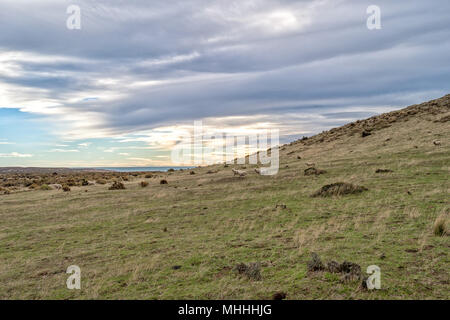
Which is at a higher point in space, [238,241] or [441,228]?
[441,228]

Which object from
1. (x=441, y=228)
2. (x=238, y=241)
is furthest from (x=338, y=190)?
(x=238, y=241)

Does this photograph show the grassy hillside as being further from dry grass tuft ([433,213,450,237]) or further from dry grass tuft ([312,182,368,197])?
dry grass tuft ([312,182,368,197])

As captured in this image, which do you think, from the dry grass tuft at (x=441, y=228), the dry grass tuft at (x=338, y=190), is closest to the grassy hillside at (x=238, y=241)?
the dry grass tuft at (x=441, y=228)

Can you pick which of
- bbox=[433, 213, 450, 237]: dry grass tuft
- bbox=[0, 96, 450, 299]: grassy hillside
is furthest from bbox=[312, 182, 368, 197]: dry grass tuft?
bbox=[433, 213, 450, 237]: dry grass tuft

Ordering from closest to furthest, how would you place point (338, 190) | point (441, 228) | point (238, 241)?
point (441, 228)
point (238, 241)
point (338, 190)

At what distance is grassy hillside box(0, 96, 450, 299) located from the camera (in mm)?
7047

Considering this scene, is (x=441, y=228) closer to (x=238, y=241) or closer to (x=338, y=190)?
(x=238, y=241)

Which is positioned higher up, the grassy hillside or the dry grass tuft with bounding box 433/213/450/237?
the dry grass tuft with bounding box 433/213/450/237

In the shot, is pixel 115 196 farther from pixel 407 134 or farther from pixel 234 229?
pixel 407 134

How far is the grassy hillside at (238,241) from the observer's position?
7.05m

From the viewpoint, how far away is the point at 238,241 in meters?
11.1

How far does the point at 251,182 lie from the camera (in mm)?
27609

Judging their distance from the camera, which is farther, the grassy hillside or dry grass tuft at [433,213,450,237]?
dry grass tuft at [433,213,450,237]
